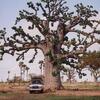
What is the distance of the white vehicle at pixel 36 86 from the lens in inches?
2196

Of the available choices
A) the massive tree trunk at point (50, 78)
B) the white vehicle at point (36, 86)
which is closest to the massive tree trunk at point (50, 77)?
the massive tree trunk at point (50, 78)

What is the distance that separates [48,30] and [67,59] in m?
4.83

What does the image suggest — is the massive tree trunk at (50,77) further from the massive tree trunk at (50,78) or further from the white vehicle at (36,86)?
the white vehicle at (36,86)

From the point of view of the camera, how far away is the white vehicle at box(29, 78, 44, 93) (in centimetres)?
5578

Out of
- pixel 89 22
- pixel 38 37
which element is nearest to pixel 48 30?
Result: pixel 38 37

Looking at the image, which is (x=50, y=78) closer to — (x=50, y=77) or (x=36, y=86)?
(x=50, y=77)

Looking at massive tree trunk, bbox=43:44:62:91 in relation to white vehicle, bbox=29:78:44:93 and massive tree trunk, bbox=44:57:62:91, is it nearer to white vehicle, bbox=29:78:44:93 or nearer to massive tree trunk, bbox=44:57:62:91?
massive tree trunk, bbox=44:57:62:91

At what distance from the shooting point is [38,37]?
59.6 metres

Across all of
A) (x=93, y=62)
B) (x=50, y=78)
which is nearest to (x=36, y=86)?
(x=50, y=78)

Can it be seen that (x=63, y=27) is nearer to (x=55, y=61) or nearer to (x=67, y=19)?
(x=67, y=19)

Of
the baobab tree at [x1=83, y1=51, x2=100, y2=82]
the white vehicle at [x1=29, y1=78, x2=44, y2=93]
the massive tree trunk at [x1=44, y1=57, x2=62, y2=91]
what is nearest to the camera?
the white vehicle at [x1=29, y1=78, x2=44, y2=93]

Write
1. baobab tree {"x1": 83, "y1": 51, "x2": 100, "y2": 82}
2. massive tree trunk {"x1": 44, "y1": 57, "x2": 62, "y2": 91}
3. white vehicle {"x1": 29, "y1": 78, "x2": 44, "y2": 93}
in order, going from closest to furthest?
1. white vehicle {"x1": 29, "y1": 78, "x2": 44, "y2": 93}
2. massive tree trunk {"x1": 44, "y1": 57, "x2": 62, "y2": 91}
3. baobab tree {"x1": 83, "y1": 51, "x2": 100, "y2": 82}

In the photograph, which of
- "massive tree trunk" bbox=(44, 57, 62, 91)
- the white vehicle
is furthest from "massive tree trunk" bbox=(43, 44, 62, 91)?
the white vehicle

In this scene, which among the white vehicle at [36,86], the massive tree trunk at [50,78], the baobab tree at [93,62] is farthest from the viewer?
the baobab tree at [93,62]
